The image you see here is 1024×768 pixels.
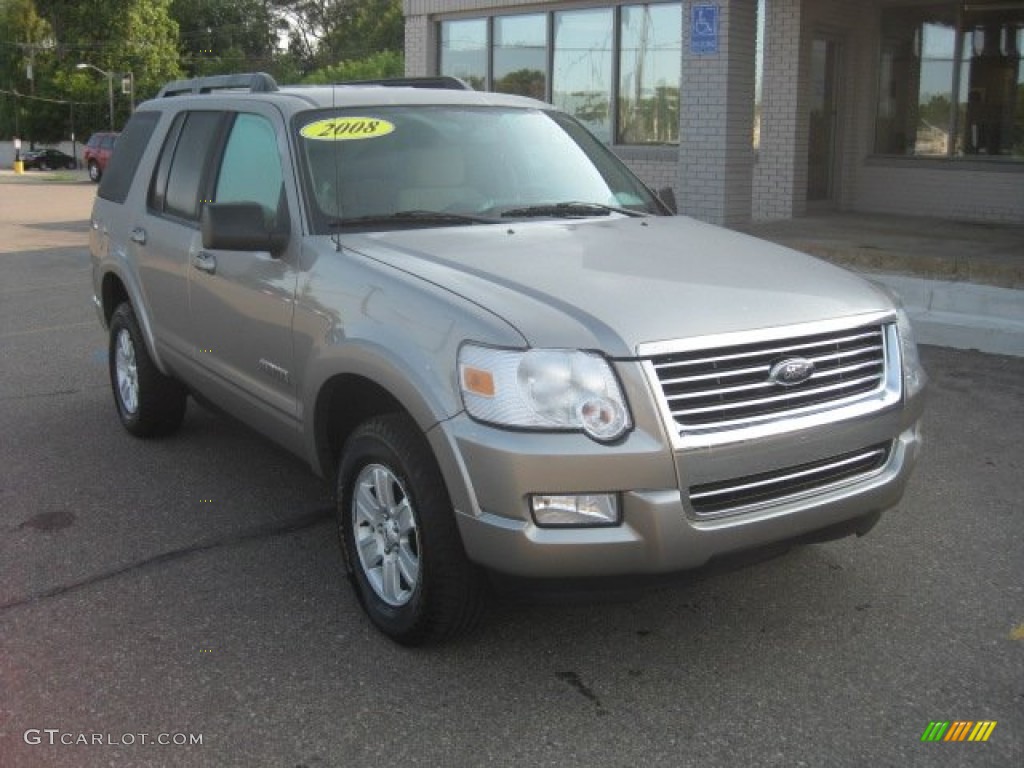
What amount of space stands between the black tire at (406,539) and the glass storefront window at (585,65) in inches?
501

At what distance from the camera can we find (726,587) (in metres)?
4.25

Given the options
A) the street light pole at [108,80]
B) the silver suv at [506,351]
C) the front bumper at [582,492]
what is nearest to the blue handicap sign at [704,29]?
the silver suv at [506,351]

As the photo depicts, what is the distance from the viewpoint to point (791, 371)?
137 inches

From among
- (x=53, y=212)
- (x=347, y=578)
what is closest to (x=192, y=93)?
(x=347, y=578)

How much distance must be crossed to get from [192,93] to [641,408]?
3776 millimetres

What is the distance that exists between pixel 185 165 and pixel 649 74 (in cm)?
1120

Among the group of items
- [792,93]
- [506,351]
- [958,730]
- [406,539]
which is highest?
[792,93]

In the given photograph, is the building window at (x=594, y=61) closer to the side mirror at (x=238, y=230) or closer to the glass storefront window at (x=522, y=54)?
the glass storefront window at (x=522, y=54)

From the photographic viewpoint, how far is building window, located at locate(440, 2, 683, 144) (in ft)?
50.7

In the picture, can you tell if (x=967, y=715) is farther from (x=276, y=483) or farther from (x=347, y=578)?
(x=276, y=483)

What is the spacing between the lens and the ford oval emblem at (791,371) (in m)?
3.46

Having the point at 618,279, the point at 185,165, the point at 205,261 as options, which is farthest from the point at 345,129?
the point at 618,279

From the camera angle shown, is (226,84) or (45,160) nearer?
(226,84)

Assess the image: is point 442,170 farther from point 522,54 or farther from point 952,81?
point 522,54
